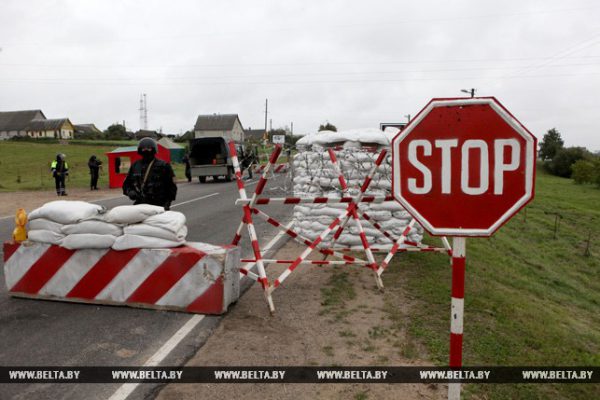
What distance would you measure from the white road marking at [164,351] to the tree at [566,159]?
54946 millimetres

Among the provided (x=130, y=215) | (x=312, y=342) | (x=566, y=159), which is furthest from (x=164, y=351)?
(x=566, y=159)

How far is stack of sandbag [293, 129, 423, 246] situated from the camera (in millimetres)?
7312

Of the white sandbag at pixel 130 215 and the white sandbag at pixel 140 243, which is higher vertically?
the white sandbag at pixel 130 215

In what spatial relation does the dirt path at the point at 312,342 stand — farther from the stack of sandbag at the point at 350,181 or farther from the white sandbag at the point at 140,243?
the stack of sandbag at the point at 350,181

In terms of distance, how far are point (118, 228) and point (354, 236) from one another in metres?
3.76

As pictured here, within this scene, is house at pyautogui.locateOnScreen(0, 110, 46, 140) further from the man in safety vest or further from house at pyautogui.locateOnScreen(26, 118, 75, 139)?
the man in safety vest

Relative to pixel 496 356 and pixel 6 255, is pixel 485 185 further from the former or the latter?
pixel 6 255

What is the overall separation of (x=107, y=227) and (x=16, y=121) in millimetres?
117405

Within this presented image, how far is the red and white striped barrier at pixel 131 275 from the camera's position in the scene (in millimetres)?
4559

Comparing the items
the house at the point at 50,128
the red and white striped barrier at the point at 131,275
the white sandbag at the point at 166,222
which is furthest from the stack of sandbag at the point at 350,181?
the house at the point at 50,128

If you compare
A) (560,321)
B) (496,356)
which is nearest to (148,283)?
(496,356)

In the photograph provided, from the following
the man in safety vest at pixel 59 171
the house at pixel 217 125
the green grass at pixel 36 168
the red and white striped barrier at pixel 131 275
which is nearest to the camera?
the red and white striped barrier at pixel 131 275

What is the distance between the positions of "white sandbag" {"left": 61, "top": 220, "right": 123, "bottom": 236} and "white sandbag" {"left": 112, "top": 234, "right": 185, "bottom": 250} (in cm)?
13

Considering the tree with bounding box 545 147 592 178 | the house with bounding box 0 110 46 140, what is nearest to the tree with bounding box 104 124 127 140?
the house with bounding box 0 110 46 140
